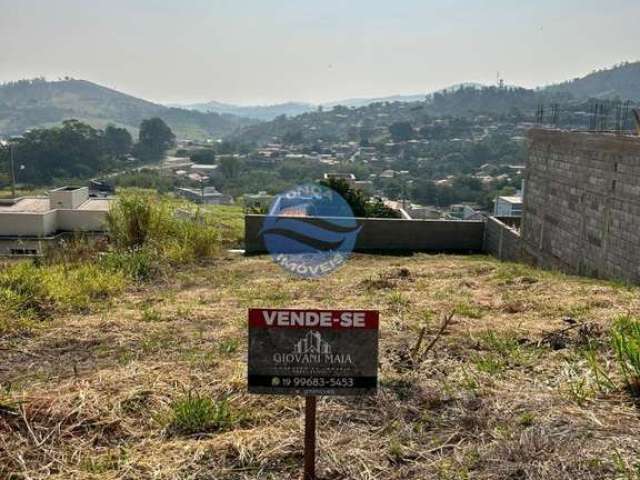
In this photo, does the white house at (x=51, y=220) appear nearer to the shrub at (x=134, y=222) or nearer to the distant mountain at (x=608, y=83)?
the shrub at (x=134, y=222)

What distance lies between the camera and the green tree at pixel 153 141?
349ft

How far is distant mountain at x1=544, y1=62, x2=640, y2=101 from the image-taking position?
16569cm

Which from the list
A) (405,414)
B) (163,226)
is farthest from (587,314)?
(163,226)

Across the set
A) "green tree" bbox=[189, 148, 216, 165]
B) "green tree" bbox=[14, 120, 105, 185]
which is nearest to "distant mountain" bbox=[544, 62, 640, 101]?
"green tree" bbox=[189, 148, 216, 165]

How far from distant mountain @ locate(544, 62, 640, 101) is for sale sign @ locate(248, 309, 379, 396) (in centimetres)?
17798

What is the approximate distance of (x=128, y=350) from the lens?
5.22 m

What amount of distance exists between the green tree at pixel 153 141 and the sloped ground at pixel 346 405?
10252 centimetres

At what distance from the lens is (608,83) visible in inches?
7092

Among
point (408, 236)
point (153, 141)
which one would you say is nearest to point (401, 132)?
point (153, 141)

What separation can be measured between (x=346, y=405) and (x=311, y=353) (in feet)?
3.64

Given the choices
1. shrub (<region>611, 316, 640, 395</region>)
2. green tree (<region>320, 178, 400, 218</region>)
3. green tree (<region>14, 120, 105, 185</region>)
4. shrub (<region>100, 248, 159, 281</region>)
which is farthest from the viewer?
green tree (<region>14, 120, 105, 185</region>)

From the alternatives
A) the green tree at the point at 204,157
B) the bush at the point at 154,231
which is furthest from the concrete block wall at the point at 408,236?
the green tree at the point at 204,157

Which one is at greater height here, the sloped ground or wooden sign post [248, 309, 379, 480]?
wooden sign post [248, 309, 379, 480]

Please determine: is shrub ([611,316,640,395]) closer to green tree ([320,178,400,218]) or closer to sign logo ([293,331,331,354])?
sign logo ([293,331,331,354])
